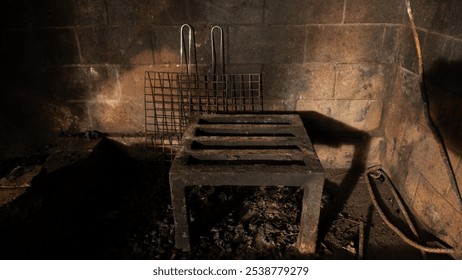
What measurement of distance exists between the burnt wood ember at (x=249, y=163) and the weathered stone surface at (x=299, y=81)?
69 centimetres

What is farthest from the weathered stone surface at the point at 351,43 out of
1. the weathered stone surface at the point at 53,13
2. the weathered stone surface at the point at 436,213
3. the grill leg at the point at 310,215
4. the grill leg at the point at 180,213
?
the weathered stone surface at the point at 53,13

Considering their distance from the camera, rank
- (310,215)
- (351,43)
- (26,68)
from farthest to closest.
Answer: (26,68) → (351,43) → (310,215)

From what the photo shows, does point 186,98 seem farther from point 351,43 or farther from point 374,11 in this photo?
point 374,11

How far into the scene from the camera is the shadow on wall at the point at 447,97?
294cm

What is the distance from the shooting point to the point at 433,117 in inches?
131

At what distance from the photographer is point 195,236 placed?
3387 millimetres

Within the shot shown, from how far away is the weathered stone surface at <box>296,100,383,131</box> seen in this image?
4332 mm

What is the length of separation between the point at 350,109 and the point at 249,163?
2078mm

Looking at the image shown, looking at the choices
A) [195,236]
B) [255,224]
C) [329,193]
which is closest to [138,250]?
[195,236]

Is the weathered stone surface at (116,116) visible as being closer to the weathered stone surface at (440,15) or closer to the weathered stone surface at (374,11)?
the weathered stone surface at (374,11)

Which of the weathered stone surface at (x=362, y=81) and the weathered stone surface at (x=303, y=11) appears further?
the weathered stone surface at (x=362, y=81)

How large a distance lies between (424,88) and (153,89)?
3.38m

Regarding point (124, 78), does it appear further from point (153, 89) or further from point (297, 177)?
point (297, 177)

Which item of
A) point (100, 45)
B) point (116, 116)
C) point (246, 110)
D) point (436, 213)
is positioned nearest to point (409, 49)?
point (436, 213)
